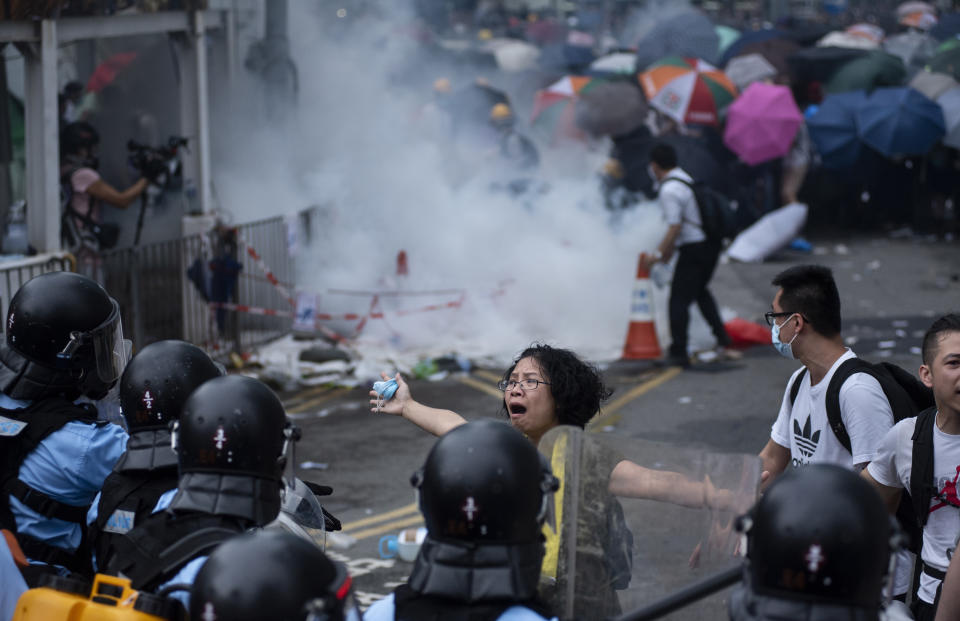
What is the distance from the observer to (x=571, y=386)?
12.4 ft

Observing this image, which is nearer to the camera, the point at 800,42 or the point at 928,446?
the point at 928,446

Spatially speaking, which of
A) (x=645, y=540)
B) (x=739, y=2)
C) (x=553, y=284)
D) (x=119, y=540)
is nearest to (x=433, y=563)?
(x=645, y=540)

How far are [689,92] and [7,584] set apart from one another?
46.8ft

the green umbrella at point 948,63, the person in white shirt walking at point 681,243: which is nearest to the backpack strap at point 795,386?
the person in white shirt walking at point 681,243

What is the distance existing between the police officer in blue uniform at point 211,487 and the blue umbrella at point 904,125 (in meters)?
14.1

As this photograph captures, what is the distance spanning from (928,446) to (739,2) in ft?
137

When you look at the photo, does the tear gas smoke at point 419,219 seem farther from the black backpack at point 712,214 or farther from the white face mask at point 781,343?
the white face mask at point 781,343

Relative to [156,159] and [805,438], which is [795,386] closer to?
[805,438]

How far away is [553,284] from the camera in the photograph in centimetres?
1145

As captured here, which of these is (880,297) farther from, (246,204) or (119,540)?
(119,540)

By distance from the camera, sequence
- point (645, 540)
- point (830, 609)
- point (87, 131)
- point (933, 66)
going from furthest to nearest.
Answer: point (933, 66)
point (87, 131)
point (645, 540)
point (830, 609)

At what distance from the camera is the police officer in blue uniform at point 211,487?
2783mm

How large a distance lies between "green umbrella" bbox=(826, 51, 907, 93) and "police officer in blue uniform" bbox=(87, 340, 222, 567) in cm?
1594

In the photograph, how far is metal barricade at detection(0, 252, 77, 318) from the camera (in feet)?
26.9
